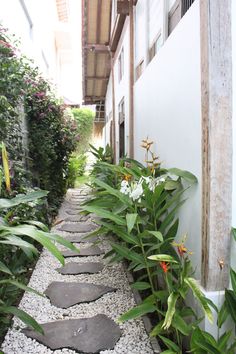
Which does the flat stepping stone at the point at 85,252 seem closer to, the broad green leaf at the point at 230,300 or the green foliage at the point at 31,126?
the green foliage at the point at 31,126

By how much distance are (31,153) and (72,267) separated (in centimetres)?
238

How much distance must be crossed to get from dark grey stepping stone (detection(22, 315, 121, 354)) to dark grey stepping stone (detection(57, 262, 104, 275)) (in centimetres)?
93

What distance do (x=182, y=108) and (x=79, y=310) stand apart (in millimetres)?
1813

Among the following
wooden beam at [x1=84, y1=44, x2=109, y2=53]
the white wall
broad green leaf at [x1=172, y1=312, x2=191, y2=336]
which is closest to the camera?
broad green leaf at [x1=172, y1=312, x2=191, y2=336]

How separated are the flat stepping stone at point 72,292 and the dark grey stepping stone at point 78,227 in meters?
1.84

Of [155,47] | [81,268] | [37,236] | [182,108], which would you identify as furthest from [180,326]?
[155,47]

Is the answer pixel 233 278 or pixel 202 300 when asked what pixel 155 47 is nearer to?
pixel 233 278

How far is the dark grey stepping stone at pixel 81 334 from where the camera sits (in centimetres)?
210

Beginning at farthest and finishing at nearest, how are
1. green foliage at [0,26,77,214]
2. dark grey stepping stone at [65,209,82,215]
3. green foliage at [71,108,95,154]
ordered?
green foliage at [71,108,95,154]
dark grey stepping stone at [65,209,82,215]
green foliage at [0,26,77,214]

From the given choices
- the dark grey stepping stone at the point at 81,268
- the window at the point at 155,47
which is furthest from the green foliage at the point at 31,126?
the window at the point at 155,47

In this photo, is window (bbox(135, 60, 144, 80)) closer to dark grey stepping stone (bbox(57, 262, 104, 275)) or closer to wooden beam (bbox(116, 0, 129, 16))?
wooden beam (bbox(116, 0, 129, 16))

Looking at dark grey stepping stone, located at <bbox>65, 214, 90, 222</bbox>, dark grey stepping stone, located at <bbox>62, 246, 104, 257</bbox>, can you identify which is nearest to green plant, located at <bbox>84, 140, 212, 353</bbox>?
dark grey stepping stone, located at <bbox>62, 246, 104, 257</bbox>

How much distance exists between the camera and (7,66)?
3.21m

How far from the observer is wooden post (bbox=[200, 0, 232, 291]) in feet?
6.14
